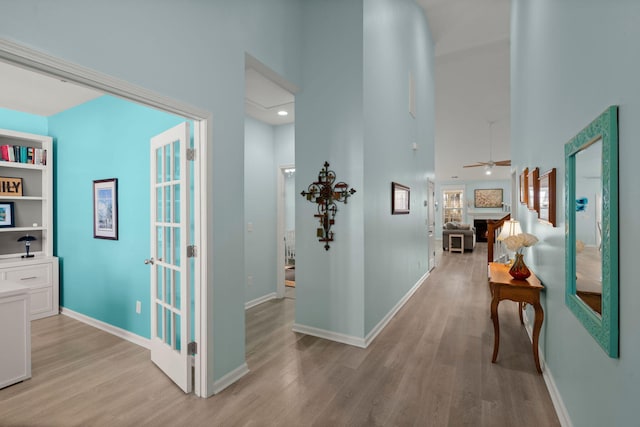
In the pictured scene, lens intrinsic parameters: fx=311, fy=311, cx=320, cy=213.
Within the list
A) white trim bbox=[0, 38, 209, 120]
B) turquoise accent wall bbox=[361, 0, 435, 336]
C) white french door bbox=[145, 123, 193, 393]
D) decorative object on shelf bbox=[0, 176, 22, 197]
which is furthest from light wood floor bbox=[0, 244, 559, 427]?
white trim bbox=[0, 38, 209, 120]

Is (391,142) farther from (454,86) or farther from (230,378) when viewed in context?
(454,86)

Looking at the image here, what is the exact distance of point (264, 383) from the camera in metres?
2.41

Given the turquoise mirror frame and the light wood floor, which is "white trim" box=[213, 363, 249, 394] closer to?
the light wood floor

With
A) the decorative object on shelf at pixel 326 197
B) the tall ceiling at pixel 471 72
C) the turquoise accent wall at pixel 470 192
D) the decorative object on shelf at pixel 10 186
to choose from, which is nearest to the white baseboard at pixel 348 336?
the decorative object on shelf at pixel 326 197

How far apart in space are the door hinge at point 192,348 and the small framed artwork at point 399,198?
2653 millimetres

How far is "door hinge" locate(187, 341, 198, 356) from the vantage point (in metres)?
2.28

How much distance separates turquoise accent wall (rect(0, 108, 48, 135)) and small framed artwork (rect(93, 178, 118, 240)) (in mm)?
1502

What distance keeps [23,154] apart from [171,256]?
3015mm

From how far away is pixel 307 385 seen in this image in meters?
2.39

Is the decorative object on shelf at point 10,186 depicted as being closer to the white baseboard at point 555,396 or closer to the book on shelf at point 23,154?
the book on shelf at point 23,154

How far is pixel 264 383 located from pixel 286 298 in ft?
8.13

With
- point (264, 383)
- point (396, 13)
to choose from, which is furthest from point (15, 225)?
point (396, 13)

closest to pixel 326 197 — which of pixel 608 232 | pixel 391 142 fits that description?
pixel 391 142

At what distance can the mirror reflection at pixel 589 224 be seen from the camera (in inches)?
53.5
